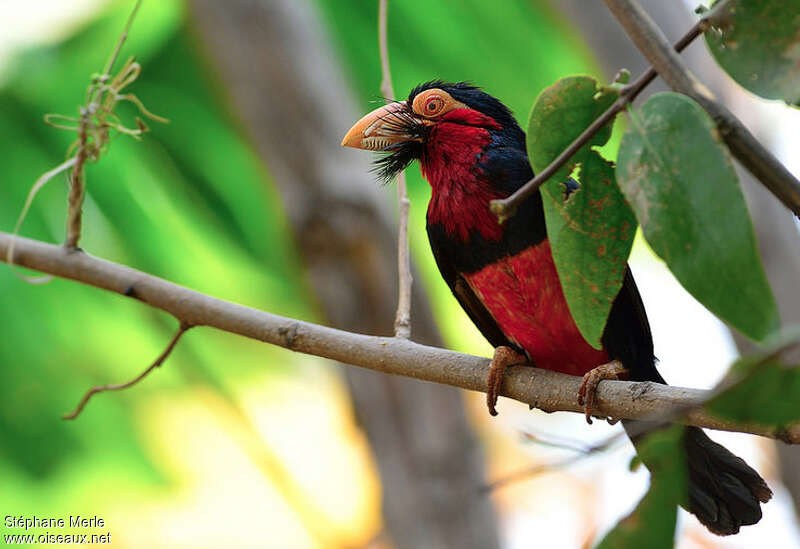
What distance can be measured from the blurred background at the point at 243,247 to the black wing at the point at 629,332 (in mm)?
1305

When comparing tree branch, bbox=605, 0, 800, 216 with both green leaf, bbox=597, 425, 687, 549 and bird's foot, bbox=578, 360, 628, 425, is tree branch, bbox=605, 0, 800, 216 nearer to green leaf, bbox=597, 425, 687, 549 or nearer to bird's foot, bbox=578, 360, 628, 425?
green leaf, bbox=597, 425, 687, 549

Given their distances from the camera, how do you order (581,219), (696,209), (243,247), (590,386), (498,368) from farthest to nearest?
(243,247) → (498,368) → (590,386) → (581,219) → (696,209)

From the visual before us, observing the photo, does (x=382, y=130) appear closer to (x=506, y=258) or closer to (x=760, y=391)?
(x=506, y=258)

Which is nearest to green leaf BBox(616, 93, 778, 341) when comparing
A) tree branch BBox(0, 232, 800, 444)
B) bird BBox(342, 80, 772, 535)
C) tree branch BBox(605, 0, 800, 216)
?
tree branch BBox(605, 0, 800, 216)

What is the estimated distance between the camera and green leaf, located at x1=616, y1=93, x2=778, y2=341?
68cm

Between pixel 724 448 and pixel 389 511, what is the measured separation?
1.92 m

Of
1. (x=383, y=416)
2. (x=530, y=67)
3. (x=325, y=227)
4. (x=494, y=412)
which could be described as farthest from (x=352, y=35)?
(x=494, y=412)

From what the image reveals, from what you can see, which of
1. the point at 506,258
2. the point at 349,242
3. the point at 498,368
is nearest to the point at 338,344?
the point at 498,368

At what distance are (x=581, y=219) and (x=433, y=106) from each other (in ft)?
3.43

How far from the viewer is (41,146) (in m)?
3.92

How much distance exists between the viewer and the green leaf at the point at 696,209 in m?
0.68

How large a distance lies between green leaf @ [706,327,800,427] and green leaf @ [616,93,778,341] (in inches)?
4.9

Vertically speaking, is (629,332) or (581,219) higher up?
(581,219)

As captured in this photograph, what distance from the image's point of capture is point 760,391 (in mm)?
530
